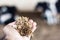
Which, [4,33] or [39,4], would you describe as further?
[39,4]

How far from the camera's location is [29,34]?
0.62 m

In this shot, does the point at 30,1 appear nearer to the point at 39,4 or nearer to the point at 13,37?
the point at 39,4

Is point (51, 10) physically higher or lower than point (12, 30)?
lower

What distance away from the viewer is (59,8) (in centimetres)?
194

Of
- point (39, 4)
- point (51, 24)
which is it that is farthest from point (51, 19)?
point (39, 4)

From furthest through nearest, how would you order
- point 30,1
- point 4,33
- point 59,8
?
point 59,8
point 30,1
point 4,33

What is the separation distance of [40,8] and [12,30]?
146 centimetres

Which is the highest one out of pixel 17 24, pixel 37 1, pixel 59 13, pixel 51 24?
pixel 17 24

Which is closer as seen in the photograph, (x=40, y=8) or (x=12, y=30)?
(x=12, y=30)

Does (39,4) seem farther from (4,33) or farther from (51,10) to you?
(4,33)

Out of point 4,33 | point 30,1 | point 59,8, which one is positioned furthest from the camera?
point 59,8

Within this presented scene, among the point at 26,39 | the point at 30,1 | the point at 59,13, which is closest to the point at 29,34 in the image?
the point at 26,39

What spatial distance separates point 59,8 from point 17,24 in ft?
4.61

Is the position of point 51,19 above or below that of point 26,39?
below
